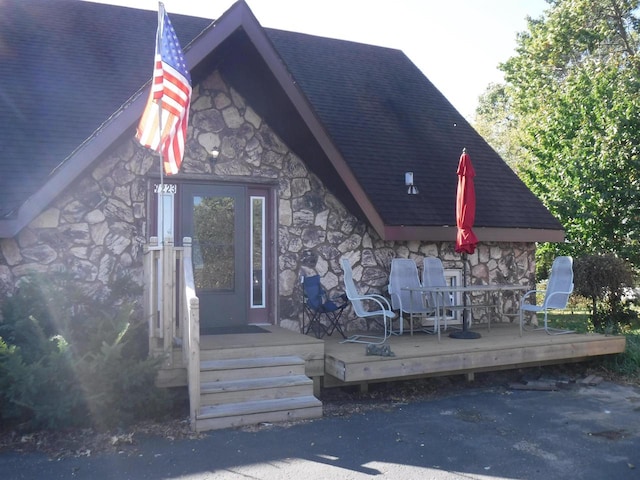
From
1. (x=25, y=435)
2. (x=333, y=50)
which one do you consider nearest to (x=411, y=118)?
(x=333, y=50)

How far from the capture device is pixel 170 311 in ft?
18.8

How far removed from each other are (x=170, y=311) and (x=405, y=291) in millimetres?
3833

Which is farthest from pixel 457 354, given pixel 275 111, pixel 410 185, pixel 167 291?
pixel 275 111

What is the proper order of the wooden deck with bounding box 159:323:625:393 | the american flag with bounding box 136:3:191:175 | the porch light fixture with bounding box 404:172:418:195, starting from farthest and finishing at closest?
the porch light fixture with bounding box 404:172:418:195, the wooden deck with bounding box 159:323:625:393, the american flag with bounding box 136:3:191:175

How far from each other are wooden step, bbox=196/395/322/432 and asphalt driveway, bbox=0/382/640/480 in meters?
0.11

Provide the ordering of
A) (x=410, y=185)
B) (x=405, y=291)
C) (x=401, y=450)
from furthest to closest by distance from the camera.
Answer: (x=410, y=185) → (x=405, y=291) → (x=401, y=450)

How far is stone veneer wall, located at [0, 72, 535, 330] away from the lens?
7016 mm

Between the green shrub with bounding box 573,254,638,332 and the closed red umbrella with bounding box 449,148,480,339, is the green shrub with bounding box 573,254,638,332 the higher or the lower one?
the lower one

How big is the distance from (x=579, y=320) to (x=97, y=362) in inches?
433

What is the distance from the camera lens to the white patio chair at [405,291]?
8.33 meters

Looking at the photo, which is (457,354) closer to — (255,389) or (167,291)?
(255,389)

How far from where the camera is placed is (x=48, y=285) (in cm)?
572

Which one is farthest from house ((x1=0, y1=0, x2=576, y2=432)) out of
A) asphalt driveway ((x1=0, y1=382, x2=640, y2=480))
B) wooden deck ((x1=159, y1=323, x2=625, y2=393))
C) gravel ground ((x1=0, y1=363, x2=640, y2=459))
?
asphalt driveway ((x1=0, y1=382, x2=640, y2=480))

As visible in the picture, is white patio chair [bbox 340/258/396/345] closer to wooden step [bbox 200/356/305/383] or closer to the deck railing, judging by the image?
wooden step [bbox 200/356/305/383]
